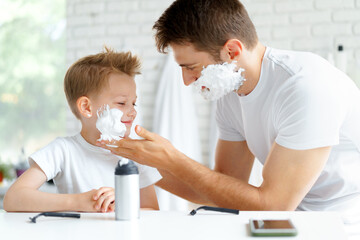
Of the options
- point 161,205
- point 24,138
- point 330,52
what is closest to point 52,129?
point 24,138

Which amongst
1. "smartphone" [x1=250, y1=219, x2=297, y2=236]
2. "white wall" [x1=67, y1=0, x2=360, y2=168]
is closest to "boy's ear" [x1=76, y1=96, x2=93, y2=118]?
"smartphone" [x1=250, y1=219, x2=297, y2=236]

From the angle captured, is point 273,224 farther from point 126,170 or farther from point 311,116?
point 311,116

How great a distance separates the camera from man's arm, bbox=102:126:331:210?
1.35 m

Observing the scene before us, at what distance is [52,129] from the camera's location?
3582 millimetres

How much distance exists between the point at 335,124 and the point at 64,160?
86cm

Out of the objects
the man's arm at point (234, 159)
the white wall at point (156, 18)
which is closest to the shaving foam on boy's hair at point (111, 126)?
the man's arm at point (234, 159)

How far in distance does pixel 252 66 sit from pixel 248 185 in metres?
0.41

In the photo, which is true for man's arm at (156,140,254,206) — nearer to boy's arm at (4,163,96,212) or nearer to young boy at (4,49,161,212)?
young boy at (4,49,161,212)

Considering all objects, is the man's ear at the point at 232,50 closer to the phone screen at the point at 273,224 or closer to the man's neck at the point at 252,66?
the man's neck at the point at 252,66

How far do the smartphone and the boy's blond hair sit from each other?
0.80m

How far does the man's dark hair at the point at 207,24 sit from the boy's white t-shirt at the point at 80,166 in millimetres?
453

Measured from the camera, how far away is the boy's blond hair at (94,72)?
157 cm

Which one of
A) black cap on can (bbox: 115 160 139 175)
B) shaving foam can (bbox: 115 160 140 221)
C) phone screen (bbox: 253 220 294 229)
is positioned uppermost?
black cap on can (bbox: 115 160 139 175)

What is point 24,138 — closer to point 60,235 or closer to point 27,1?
point 27,1
